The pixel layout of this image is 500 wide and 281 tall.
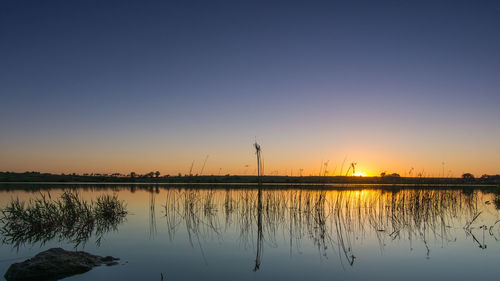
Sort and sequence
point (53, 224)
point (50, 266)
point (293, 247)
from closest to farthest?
point (50, 266) < point (293, 247) < point (53, 224)

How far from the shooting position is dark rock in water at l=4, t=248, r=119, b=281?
15.7 feet

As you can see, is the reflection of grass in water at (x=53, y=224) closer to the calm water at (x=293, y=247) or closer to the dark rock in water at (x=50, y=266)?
the calm water at (x=293, y=247)

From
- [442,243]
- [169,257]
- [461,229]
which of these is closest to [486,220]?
[461,229]

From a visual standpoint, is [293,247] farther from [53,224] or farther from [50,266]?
[53,224]

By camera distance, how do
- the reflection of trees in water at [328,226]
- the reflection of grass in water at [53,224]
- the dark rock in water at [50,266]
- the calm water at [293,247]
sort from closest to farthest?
the dark rock in water at [50,266] < the calm water at [293,247] < the reflection of trees in water at [328,226] < the reflection of grass in water at [53,224]

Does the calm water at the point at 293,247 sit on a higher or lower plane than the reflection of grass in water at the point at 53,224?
lower

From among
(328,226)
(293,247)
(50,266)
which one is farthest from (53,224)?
(328,226)

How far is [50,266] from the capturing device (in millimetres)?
4973

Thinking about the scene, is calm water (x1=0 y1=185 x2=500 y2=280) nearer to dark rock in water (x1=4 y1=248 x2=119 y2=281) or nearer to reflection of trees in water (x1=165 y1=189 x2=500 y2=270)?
reflection of trees in water (x1=165 y1=189 x2=500 y2=270)

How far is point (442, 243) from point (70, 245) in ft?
26.2

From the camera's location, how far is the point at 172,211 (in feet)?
43.1

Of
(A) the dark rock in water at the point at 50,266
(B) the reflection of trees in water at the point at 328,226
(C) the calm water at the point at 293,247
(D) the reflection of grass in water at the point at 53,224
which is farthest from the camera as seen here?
(D) the reflection of grass in water at the point at 53,224

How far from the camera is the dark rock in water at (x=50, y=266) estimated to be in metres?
4.80

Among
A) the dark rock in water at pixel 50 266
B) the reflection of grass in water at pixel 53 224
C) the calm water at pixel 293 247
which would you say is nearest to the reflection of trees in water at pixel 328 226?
the calm water at pixel 293 247
